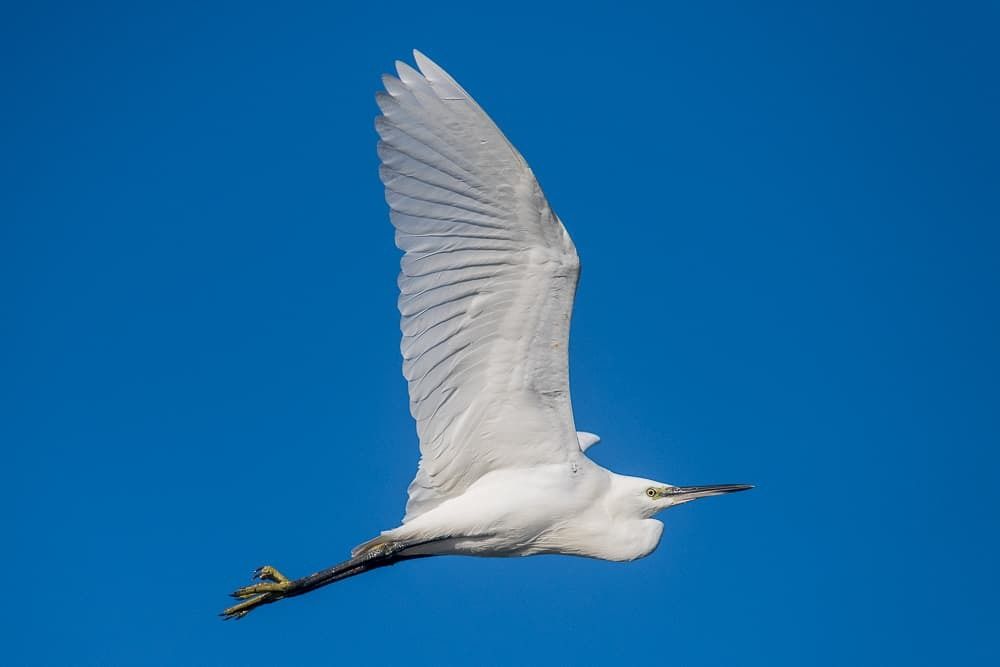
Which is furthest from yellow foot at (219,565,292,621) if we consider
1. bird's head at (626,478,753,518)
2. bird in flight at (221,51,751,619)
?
bird's head at (626,478,753,518)

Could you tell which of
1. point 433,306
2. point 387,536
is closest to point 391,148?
point 433,306

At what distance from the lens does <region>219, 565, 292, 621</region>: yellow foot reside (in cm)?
920

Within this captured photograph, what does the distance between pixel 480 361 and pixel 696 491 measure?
235 cm

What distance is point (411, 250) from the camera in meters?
8.04

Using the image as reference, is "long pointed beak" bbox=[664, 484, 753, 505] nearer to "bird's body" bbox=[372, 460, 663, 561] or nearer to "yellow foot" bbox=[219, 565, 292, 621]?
"bird's body" bbox=[372, 460, 663, 561]

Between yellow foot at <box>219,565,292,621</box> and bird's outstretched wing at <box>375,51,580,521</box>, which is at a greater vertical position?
bird's outstretched wing at <box>375,51,580,521</box>

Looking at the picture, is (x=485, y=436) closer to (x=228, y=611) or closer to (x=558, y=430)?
(x=558, y=430)

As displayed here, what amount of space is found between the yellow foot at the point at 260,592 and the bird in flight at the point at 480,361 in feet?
0.03

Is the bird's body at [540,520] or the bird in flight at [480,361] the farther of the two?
the bird's body at [540,520]

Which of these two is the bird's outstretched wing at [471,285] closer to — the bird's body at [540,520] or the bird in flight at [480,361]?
the bird in flight at [480,361]

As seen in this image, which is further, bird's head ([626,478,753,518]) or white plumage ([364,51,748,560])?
bird's head ([626,478,753,518])

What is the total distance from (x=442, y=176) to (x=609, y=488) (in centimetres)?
275

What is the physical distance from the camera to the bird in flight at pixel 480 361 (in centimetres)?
773

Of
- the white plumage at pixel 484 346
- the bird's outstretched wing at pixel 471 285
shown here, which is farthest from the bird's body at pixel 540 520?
the bird's outstretched wing at pixel 471 285
